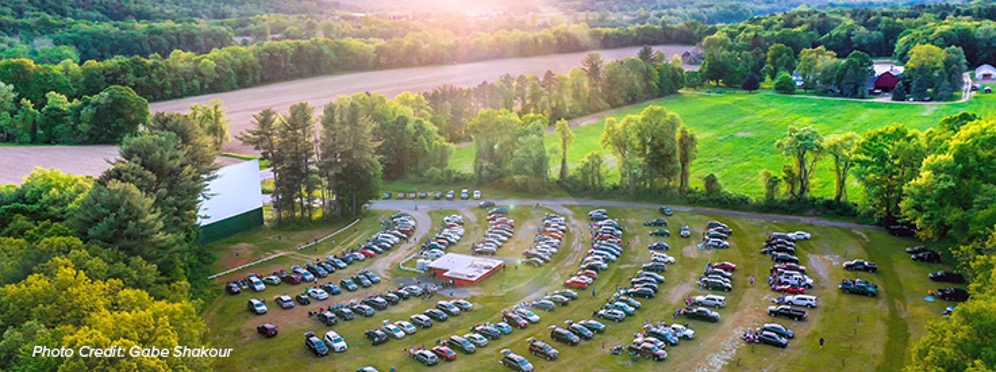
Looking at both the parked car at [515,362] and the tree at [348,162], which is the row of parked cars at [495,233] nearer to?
the tree at [348,162]

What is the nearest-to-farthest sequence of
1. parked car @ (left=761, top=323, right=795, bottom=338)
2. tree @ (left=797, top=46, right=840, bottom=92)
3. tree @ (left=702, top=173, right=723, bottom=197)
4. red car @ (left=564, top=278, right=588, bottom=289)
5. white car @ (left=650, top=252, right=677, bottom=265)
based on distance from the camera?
parked car @ (left=761, top=323, right=795, bottom=338) → red car @ (left=564, top=278, right=588, bottom=289) → white car @ (left=650, top=252, right=677, bottom=265) → tree @ (left=702, top=173, right=723, bottom=197) → tree @ (left=797, top=46, right=840, bottom=92)

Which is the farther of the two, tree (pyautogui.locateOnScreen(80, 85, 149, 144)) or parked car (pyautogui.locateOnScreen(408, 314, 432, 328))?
tree (pyautogui.locateOnScreen(80, 85, 149, 144))

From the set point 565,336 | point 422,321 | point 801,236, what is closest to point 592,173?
point 801,236

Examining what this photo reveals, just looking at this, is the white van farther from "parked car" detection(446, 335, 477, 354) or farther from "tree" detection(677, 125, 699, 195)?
"tree" detection(677, 125, 699, 195)

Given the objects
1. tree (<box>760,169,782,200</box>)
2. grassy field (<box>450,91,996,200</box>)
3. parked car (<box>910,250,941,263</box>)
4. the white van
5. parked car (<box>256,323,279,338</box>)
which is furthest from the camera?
grassy field (<box>450,91,996,200</box>)

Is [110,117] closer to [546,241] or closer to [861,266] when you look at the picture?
[546,241]

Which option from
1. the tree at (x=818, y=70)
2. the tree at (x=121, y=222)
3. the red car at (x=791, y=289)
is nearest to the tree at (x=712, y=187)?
the red car at (x=791, y=289)

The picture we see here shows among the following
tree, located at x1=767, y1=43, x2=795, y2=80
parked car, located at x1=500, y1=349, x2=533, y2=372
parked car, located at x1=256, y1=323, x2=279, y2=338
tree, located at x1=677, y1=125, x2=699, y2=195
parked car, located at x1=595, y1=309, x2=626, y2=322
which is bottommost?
parked car, located at x1=256, y1=323, x2=279, y2=338

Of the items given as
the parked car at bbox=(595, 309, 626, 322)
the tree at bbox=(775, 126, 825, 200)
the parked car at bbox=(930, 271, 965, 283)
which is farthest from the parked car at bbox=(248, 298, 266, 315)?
the tree at bbox=(775, 126, 825, 200)
